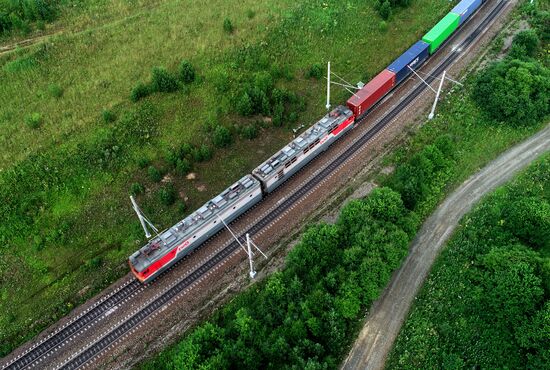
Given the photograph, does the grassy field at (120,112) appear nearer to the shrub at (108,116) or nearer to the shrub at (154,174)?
the shrub at (108,116)

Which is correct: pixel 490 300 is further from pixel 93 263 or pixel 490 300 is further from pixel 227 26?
pixel 227 26

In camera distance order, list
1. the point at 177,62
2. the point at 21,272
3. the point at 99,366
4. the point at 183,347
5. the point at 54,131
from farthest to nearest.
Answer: the point at 177,62 → the point at 54,131 → the point at 21,272 → the point at 99,366 → the point at 183,347

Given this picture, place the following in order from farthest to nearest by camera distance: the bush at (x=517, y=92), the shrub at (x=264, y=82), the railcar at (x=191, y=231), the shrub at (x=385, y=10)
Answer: the shrub at (x=385, y=10), the shrub at (x=264, y=82), the bush at (x=517, y=92), the railcar at (x=191, y=231)

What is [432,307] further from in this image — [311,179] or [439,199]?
[311,179]

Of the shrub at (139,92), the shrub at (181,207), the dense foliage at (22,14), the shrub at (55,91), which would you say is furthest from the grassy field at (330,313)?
the dense foliage at (22,14)

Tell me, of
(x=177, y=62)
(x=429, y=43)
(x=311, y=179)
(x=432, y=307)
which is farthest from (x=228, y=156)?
(x=429, y=43)

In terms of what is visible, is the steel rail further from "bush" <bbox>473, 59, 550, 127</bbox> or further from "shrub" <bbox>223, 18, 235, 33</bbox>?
"shrub" <bbox>223, 18, 235, 33</bbox>
